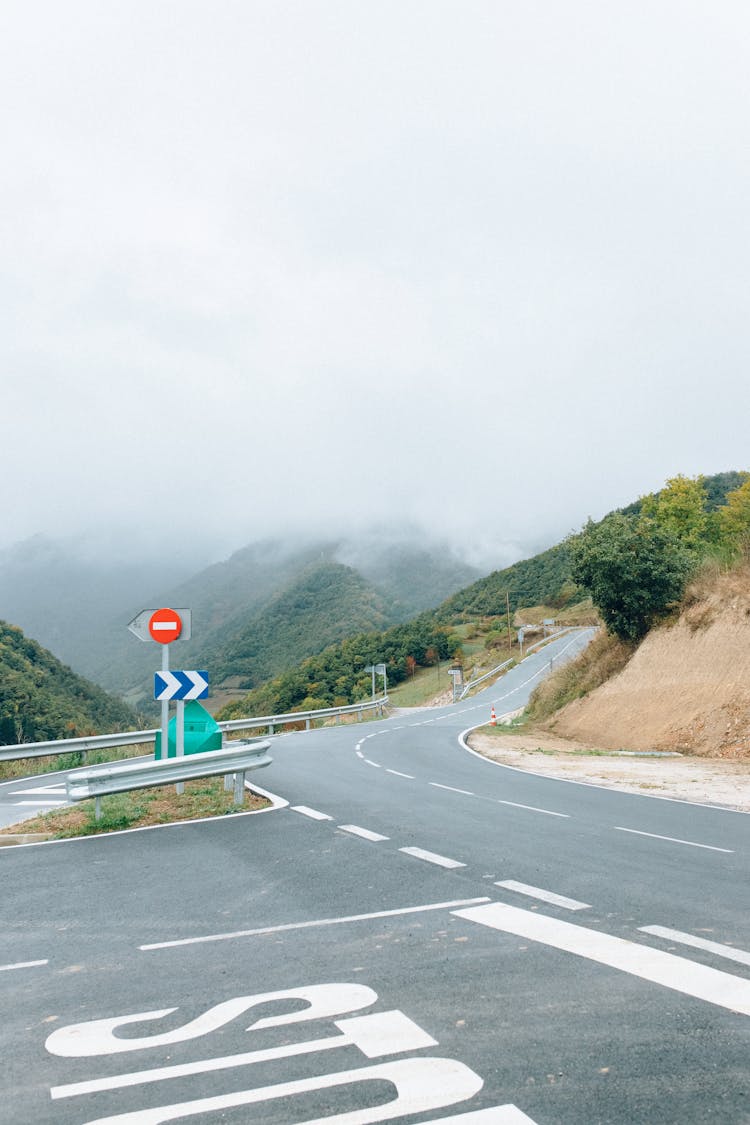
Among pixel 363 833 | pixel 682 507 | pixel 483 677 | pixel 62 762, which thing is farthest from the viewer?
pixel 483 677

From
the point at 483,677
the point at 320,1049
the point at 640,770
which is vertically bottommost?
the point at 483,677

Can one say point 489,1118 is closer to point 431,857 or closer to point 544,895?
point 544,895

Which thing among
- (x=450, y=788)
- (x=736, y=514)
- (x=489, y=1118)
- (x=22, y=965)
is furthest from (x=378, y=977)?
(x=736, y=514)

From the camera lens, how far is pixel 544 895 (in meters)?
7.16

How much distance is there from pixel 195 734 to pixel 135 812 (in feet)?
6.25

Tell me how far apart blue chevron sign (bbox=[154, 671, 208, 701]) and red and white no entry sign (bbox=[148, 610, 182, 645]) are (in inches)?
22.8

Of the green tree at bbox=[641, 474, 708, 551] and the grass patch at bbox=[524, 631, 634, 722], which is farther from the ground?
the green tree at bbox=[641, 474, 708, 551]

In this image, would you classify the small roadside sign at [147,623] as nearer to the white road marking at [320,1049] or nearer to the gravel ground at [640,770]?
the gravel ground at [640,770]

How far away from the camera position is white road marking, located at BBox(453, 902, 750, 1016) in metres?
4.79

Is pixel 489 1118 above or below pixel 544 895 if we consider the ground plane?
above

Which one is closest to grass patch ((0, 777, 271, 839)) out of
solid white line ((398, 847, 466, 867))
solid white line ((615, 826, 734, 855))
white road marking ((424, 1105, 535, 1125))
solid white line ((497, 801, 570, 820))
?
solid white line ((497, 801, 570, 820))

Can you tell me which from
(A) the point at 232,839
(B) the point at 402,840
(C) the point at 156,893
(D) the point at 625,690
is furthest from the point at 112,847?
(D) the point at 625,690

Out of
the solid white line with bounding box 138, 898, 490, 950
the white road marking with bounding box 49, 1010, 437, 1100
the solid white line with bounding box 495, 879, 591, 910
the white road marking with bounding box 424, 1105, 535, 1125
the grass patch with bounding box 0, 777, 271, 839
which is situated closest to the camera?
the white road marking with bounding box 424, 1105, 535, 1125

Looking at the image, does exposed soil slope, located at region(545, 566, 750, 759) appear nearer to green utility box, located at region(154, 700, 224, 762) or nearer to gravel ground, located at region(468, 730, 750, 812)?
gravel ground, located at region(468, 730, 750, 812)
